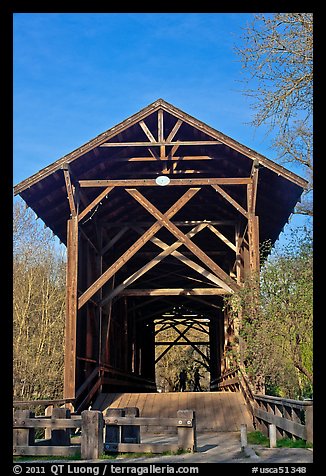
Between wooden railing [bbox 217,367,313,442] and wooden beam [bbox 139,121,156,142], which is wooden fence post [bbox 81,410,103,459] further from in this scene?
wooden beam [bbox 139,121,156,142]

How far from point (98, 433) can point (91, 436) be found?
0.10m

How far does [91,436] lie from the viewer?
791 cm

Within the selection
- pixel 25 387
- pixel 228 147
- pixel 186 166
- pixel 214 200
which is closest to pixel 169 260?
pixel 214 200

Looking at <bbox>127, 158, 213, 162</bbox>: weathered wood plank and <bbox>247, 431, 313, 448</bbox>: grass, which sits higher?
<bbox>127, 158, 213, 162</bbox>: weathered wood plank

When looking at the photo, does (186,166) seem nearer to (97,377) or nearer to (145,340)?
(97,377)

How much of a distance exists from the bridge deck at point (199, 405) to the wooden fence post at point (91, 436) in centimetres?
445

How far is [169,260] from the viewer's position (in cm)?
1892

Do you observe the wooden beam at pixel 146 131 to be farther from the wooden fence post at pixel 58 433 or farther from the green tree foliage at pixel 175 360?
the green tree foliage at pixel 175 360

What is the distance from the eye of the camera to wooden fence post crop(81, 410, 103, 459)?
7879 millimetres

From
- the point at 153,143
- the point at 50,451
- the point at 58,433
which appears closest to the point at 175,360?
the point at 153,143

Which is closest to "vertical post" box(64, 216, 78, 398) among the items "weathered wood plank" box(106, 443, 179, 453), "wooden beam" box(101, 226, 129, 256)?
"wooden beam" box(101, 226, 129, 256)

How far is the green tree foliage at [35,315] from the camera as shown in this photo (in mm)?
22125

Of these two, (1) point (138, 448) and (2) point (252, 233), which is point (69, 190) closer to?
(2) point (252, 233)

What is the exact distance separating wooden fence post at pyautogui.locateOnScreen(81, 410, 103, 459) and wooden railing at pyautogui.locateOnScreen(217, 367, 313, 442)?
2753 mm
